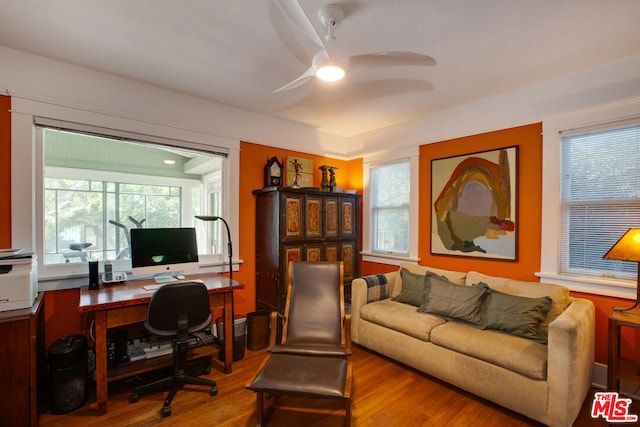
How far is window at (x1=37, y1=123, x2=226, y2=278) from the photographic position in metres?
3.38

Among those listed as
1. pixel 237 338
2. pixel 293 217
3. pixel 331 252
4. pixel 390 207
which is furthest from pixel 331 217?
pixel 237 338

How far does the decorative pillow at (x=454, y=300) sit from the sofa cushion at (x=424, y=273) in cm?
19

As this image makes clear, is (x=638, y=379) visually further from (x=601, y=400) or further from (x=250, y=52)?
(x=250, y=52)

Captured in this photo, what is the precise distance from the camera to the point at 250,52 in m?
2.31

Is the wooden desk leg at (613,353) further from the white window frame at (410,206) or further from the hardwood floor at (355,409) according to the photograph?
the white window frame at (410,206)

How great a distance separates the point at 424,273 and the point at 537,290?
105 cm

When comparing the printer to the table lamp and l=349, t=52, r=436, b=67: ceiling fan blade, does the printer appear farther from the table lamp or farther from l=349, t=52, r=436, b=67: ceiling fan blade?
the table lamp

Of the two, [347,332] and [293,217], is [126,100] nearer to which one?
[293,217]

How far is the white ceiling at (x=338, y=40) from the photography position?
1812 mm

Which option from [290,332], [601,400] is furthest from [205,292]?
[601,400]

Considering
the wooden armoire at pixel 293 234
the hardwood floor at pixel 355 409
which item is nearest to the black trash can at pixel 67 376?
the hardwood floor at pixel 355 409

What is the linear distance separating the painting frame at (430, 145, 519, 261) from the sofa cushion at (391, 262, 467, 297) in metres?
0.30

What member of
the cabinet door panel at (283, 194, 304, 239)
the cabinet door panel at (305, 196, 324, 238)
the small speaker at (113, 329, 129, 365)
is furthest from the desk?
the cabinet door panel at (305, 196, 324, 238)

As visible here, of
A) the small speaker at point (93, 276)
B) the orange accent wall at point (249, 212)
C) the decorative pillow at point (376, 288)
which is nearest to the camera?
the small speaker at point (93, 276)
